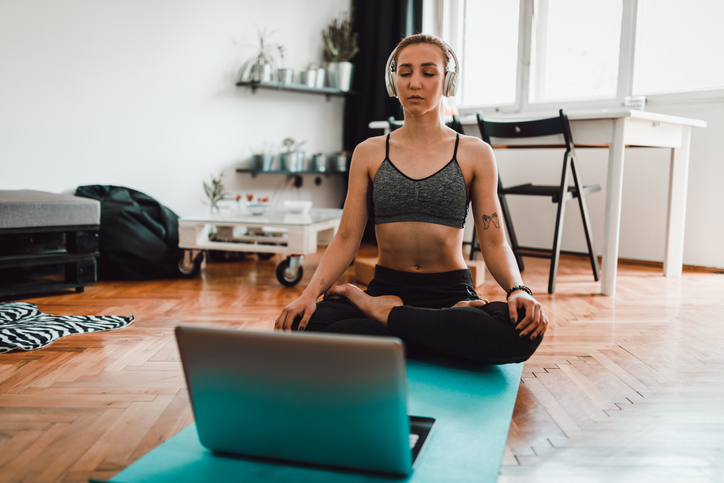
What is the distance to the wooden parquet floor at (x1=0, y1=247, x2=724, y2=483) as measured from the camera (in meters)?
1.15

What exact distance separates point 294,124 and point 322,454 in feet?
12.2

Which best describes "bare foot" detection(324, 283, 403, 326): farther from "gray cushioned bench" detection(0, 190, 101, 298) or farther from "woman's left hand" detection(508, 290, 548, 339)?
"gray cushioned bench" detection(0, 190, 101, 298)

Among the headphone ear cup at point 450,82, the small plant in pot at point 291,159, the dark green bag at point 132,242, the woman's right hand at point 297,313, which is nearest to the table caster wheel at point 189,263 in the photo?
the dark green bag at point 132,242

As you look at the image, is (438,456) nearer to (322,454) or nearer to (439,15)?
(322,454)

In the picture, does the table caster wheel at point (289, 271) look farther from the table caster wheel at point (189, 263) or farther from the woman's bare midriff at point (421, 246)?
the woman's bare midriff at point (421, 246)

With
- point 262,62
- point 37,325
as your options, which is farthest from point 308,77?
point 37,325

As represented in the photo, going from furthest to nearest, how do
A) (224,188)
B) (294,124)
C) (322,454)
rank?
(294,124) < (224,188) < (322,454)

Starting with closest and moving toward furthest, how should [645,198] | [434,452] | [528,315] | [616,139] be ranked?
[434,452] < [528,315] < [616,139] < [645,198]

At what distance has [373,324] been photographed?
1492 mm

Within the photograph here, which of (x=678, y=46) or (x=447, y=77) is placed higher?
(x=678, y=46)

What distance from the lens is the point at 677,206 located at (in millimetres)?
3211

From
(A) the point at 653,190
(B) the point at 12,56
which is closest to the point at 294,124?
(B) the point at 12,56

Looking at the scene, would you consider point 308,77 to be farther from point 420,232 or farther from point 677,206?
point 420,232

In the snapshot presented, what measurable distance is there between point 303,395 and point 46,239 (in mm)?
2381
